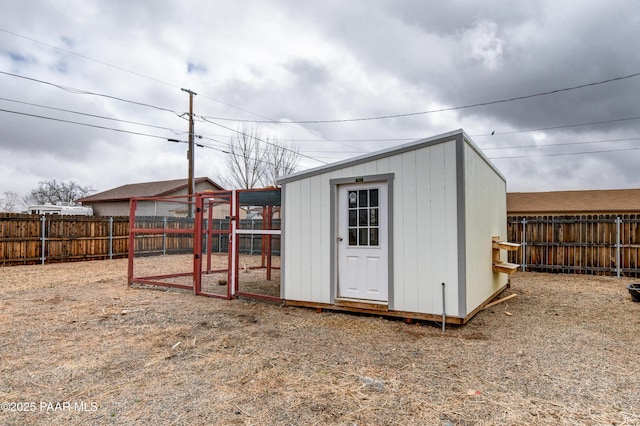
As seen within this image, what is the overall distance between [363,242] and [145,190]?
70.7 ft

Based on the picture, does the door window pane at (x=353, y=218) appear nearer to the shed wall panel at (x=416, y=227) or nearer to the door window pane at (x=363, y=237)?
the door window pane at (x=363, y=237)

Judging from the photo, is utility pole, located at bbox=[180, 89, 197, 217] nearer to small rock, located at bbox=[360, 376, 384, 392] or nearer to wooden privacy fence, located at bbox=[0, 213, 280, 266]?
wooden privacy fence, located at bbox=[0, 213, 280, 266]

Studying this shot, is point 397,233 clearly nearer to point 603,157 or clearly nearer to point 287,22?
point 287,22

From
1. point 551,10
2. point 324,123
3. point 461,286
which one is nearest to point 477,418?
point 461,286

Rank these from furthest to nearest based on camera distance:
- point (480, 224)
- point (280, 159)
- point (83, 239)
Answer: point (280, 159)
point (83, 239)
point (480, 224)

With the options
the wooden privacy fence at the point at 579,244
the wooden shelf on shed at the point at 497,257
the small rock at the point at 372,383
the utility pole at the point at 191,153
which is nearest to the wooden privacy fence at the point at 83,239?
the utility pole at the point at 191,153

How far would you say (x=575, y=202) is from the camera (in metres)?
12.5

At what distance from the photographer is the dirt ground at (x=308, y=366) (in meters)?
2.24

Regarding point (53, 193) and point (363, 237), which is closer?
point (363, 237)

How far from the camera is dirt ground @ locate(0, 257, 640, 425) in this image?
2.24m

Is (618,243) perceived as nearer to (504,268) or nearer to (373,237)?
(504,268)

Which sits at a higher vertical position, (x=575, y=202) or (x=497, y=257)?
(x=575, y=202)

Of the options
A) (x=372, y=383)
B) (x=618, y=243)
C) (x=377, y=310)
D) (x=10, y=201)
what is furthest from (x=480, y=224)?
(x=10, y=201)

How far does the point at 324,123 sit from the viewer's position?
17391 mm
